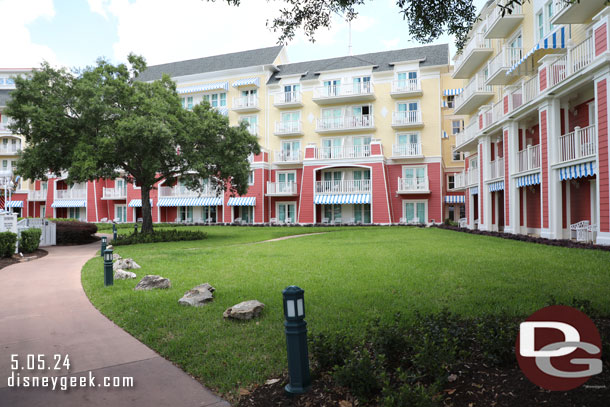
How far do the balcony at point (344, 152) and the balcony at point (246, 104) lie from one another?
8308mm

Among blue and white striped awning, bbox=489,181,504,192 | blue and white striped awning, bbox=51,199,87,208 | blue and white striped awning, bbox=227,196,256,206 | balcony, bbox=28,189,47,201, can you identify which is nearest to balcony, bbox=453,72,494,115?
blue and white striped awning, bbox=489,181,504,192

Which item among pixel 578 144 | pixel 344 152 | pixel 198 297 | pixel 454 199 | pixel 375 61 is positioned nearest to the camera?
pixel 198 297

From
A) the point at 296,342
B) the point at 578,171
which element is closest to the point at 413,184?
the point at 578,171

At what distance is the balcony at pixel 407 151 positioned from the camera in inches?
1371

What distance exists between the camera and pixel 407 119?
116 feet

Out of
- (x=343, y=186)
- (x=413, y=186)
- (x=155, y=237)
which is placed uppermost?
(x=343, y=186)

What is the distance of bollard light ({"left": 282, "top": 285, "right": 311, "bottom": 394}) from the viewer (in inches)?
142

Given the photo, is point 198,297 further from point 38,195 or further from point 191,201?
point 38,195

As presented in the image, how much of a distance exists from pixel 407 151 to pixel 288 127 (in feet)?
37.3

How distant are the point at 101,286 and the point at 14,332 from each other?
296 centimetres

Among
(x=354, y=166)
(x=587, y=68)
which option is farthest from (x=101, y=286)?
(x=354, y=166)

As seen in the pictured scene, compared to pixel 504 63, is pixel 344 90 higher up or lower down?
higher up

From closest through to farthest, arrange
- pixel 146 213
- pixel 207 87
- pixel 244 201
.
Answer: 1. pixel 146 213
2. pixel 244 201
3. pixel 207 87

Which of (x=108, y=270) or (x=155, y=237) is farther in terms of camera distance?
(x=155, y=237)
